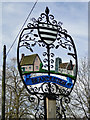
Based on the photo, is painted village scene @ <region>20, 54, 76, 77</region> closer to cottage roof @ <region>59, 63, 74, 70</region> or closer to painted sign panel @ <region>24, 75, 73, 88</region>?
cottage roof @ <region>59, 63, 74, 70</region>

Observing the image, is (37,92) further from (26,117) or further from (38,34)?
(26,117)

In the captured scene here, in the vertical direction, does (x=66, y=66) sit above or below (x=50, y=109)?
above

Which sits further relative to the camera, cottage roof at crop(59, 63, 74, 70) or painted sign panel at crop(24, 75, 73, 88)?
cottage roof at crop(59, 63, 74, 70)

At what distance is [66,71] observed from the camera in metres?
7.08

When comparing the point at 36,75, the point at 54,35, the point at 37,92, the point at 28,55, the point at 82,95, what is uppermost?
the point at 54,35

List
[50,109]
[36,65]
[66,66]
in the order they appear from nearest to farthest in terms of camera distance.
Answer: [50,109] < [36,65] < [66,66]

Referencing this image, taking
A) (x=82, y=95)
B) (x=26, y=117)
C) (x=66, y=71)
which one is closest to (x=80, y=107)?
(x=82, y=95)

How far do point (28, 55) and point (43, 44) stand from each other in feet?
1.90

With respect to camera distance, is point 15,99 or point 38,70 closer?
point 38,70

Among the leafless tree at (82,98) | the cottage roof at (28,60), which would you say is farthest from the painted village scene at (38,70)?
the leafless tree at (82,98)

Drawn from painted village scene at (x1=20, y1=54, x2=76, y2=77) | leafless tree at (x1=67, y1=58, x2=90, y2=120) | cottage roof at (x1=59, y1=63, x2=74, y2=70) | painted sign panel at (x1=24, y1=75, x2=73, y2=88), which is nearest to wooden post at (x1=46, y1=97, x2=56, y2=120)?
painted sign panel at (x1=24, y1=75, x2=73, y2=88)

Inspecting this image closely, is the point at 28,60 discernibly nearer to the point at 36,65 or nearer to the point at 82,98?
the point at 36,65

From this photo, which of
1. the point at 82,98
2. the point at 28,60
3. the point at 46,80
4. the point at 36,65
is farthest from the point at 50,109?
the point at 82,98

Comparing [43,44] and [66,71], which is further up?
[43,44]
